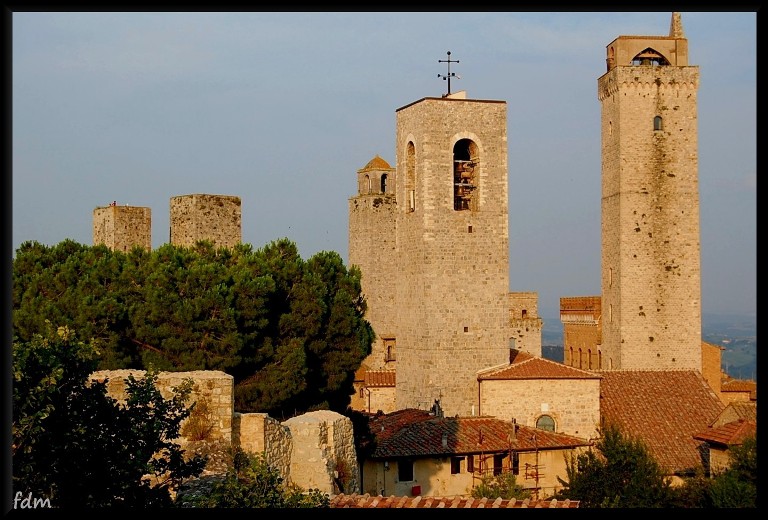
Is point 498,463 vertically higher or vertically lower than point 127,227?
lower

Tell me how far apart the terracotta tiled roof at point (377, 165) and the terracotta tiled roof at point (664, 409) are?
19.4 meters

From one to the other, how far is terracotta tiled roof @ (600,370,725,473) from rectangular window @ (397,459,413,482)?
623 cm

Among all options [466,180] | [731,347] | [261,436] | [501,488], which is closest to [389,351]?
[466,180]

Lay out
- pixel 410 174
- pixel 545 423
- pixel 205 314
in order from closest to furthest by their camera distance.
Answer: pixel 205 314 < pixel 545 423 < pixel 410 174

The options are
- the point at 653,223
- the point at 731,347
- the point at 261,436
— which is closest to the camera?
the point at 261,436

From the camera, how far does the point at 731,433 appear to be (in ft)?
76.4

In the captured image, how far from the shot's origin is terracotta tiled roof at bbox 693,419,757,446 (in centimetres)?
2242

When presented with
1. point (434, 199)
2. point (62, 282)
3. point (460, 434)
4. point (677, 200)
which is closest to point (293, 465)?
point (62, 282)

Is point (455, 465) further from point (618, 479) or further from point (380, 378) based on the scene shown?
point (380, 378)

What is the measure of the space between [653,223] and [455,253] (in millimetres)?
11712

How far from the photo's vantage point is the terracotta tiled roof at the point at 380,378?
134 ft

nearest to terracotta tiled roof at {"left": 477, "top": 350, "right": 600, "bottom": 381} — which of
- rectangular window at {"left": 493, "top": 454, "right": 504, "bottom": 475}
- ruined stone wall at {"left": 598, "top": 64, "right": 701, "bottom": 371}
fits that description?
rectangular window at {"left": 493, "top": 454, "right": 504, "bottom": 475}

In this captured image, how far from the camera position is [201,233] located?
29.2 metres
